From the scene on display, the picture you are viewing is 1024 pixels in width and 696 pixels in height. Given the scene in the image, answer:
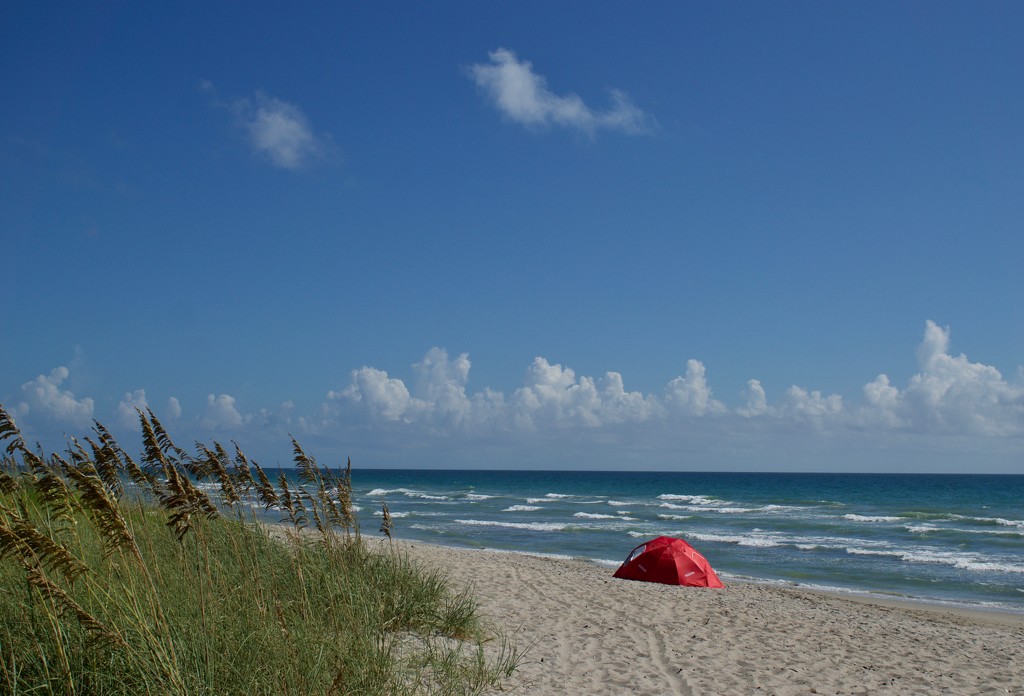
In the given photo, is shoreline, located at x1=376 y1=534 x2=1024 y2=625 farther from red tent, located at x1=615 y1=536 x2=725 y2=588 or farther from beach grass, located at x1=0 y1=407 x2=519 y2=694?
beach grass, located at x1=0 y1=407 x2=519 y2=694

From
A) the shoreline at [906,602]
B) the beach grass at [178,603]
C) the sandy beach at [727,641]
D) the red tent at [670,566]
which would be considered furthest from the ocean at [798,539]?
the beach grass at [178,603]

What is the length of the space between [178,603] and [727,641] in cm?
622

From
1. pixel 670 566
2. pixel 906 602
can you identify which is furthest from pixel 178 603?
pixel 906 602

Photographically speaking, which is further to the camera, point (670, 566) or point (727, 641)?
point (670, 566)

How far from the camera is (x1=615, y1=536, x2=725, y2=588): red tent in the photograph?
44.6 feet

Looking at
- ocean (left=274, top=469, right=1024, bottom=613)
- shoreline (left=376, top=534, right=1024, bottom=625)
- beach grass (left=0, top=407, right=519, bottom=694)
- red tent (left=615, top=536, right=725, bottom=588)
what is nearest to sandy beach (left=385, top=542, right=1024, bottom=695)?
shoreline (left=376, top=534, right=1024, bottom=625)

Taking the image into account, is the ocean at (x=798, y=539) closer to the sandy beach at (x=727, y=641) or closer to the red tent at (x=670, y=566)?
the sandy beach at (x=727, y=641)

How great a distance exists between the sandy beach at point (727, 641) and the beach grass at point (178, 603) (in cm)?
117

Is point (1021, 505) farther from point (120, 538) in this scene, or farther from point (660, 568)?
point (120, 538)

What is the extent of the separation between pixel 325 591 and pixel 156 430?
192 cm

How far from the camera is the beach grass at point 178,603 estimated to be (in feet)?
11.5

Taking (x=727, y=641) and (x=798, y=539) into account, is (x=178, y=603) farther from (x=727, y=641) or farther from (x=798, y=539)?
(x=798, y=539)

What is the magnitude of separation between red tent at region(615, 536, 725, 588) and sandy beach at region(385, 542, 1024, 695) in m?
0.49

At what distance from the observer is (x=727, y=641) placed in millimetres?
8773
